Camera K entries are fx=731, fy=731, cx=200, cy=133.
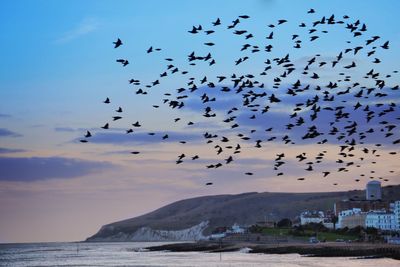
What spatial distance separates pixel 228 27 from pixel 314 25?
566 cm

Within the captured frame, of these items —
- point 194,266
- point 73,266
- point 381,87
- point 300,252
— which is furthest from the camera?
point 300,252

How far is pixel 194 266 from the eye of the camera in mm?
110375

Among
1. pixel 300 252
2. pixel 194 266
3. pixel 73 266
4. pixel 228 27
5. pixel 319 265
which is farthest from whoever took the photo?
pixel 300 252

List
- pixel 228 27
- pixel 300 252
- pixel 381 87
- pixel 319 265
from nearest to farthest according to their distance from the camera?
pixel 228 27
pixel 381 87
pixel 319 265
pixel 300 252

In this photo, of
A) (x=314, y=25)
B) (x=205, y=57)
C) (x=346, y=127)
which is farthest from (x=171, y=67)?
(x=346, y=127)

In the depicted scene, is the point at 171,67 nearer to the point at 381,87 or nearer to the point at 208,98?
the point at 208,98

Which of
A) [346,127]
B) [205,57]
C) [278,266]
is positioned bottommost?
[278,266]

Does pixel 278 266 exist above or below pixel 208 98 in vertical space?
below

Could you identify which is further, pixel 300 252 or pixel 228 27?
pixel 300 252

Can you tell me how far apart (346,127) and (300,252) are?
10949cm

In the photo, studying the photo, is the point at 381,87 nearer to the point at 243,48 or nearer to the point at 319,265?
the point at 243,48

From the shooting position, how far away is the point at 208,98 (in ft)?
161

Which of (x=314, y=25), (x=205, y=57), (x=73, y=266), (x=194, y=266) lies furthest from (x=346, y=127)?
(x=73, y=266)

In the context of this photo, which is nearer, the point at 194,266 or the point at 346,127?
the point at 346,127
